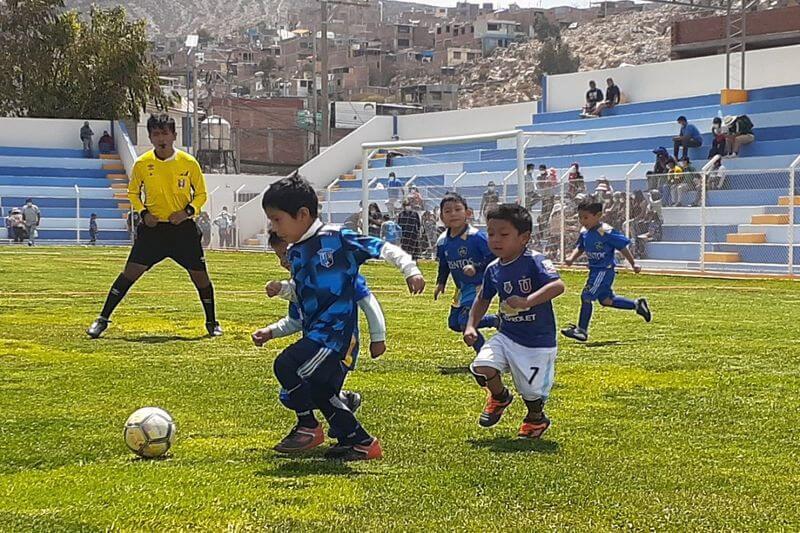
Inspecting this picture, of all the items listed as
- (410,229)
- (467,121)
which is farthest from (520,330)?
(467,121)

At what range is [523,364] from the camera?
6.05 metres

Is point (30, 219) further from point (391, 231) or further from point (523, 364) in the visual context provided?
point (523, 364)

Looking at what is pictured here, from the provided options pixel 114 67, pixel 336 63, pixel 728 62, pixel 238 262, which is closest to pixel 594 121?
pixel 728 62

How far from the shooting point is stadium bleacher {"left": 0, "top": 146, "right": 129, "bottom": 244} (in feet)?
132

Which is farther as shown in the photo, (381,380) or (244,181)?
(244,181)

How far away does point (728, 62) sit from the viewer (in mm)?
32312

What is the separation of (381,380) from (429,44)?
163 metres

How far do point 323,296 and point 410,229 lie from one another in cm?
2315

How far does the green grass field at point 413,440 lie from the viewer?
4.50 meters

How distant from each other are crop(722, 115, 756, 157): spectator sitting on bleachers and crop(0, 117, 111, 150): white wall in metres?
26.5

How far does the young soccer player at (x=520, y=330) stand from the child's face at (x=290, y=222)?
1082 millimetres

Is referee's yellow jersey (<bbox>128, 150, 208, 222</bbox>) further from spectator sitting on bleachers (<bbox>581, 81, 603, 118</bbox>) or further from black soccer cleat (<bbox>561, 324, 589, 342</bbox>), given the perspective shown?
spectator sitting on bleachers (<bbox>581, 81, 603, 118</bbox>)

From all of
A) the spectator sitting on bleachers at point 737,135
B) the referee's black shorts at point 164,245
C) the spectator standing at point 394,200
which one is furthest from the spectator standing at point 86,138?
the referee's black shorts at point 164,245

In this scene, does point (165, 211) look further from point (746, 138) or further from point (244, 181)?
point (244, 181)
